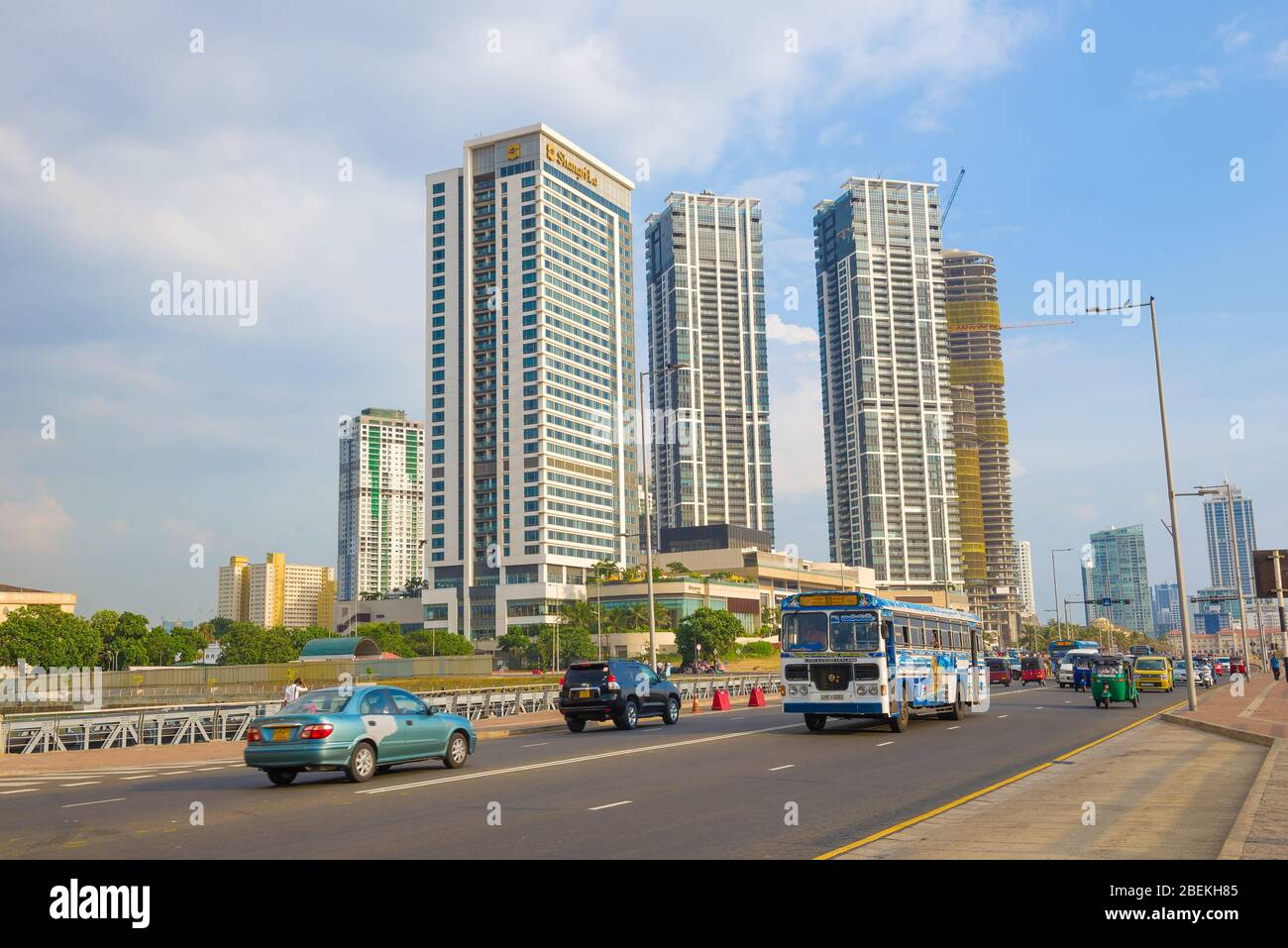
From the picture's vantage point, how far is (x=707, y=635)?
120 m

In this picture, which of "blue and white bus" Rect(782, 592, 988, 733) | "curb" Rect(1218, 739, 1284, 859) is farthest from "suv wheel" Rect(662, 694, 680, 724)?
"curb" Rect(1218, 739, 1284, 859)

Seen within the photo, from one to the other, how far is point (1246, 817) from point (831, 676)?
47.4ft

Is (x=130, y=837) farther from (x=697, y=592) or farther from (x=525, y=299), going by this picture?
(x=525, y=299)

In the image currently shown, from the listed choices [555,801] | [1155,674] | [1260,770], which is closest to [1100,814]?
[1260,770]

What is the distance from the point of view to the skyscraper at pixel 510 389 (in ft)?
529

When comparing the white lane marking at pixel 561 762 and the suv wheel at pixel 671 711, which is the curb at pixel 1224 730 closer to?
the white lane marking at pixel 561 762

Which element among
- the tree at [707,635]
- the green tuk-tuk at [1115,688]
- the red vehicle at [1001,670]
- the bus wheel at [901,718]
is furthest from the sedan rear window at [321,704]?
the tree at [707,635]

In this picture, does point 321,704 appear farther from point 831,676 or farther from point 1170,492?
point 1170,492

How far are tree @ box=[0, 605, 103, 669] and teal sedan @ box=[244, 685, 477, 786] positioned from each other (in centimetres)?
8995

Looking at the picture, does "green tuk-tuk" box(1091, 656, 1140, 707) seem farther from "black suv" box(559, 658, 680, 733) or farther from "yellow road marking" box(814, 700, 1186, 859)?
"black suv" box(559, 658, 680, 733)

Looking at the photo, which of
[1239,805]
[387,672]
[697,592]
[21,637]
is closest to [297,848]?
[1239,805]

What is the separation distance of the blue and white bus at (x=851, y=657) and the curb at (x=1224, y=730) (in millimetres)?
6585
